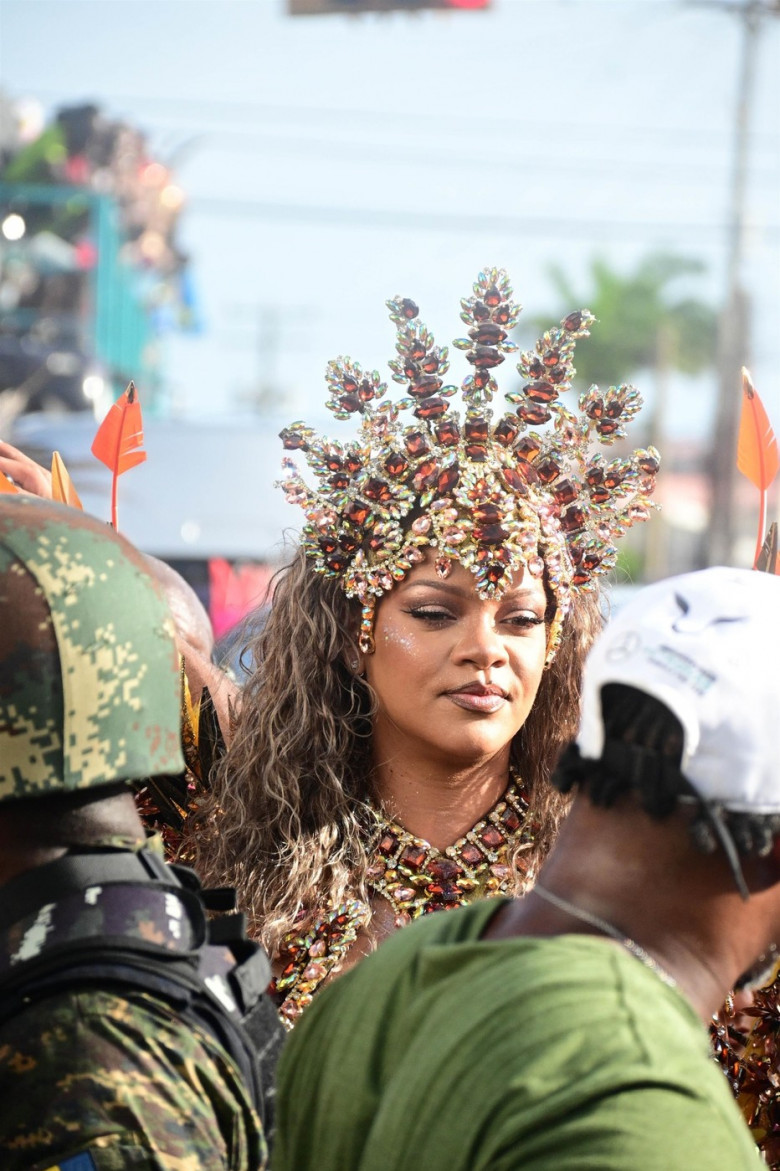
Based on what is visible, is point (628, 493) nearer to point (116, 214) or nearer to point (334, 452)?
point (334, 452)

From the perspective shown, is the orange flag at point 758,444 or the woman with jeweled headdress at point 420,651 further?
the orange flag at point 758,444

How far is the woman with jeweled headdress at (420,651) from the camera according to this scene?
120 inches

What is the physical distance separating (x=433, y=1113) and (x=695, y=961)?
0.36m

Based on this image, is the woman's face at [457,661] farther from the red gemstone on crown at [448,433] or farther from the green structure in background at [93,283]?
the green structure in background at [93,283]

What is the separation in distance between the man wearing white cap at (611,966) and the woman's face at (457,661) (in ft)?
4.43

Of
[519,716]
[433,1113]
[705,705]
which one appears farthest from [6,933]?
[519,716]

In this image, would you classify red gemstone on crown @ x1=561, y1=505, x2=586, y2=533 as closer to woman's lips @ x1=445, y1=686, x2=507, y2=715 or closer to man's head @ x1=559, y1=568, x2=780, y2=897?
woman's lips @ x1=445, y1=686, x2=507, y2=715

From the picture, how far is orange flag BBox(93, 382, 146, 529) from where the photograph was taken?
3426mm

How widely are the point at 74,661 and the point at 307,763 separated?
5.14ft

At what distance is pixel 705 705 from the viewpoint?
1521 mm

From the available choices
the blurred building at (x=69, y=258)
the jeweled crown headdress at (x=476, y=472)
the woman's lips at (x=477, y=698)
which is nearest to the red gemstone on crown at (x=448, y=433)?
the jeweled crown headdress at (x=476, y=472)

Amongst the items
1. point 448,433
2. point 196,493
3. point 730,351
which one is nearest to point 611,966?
point 448,433

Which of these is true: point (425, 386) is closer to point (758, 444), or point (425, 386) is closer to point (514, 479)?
point (514, 479)

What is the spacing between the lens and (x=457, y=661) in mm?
3021
